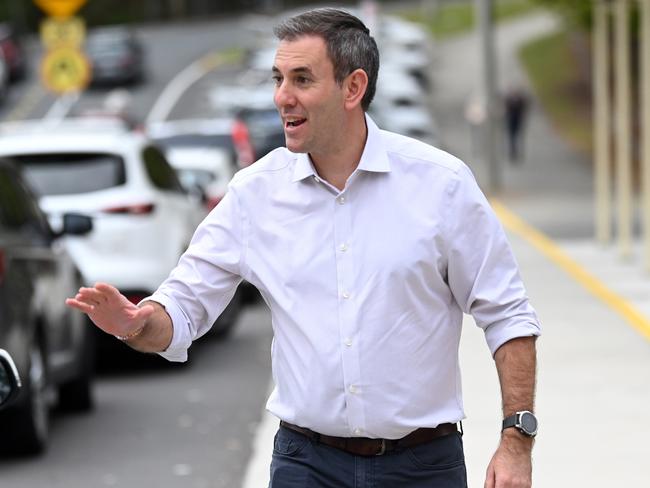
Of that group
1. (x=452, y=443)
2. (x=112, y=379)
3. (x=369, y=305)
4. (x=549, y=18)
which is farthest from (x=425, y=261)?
(x=549, y=18)

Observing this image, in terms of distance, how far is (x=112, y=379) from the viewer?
12.8 meters

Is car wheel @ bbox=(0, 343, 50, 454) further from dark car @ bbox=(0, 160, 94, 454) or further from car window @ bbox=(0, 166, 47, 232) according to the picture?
car window @ bbox=(0, 166, 47, 232)

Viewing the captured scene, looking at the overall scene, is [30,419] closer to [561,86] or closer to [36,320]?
[36,320]

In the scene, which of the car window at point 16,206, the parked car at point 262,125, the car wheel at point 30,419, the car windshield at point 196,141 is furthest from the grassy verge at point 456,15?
the car wheel at point 30,419

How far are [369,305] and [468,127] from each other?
147ft

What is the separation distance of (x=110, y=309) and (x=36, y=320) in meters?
5.71

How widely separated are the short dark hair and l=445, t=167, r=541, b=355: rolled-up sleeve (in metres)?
0.37

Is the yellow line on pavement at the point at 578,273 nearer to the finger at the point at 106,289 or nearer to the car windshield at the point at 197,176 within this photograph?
the car windshield at the point at 197,176

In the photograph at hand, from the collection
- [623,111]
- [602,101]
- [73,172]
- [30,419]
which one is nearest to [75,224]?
[73,172]

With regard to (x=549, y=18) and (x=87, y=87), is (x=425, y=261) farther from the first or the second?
(x=549, y=18)

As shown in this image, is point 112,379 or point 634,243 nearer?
point 112,379

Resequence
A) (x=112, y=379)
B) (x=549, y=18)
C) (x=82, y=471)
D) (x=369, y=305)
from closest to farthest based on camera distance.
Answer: (x=369, y=305), (x=82, y=471), (x=112, y=379), (x=549, y=18)

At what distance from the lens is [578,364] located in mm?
11555

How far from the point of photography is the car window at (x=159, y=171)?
1327 cm
